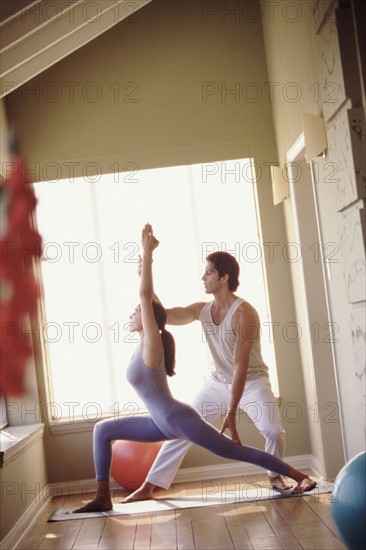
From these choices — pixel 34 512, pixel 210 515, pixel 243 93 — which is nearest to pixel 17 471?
pixel 34 512

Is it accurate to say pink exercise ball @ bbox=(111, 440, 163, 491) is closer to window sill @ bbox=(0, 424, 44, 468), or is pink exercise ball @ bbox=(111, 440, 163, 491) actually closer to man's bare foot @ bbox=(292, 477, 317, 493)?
window sill @ bbox=(0, 424, 44, 468)

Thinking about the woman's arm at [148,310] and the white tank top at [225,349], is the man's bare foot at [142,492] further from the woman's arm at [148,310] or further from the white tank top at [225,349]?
the woman's arm at [148,310]

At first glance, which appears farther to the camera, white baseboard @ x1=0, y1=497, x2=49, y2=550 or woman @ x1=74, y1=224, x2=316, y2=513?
woman @ x1=74, y1=224, x2=316, y2=513

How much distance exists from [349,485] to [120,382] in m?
2.99

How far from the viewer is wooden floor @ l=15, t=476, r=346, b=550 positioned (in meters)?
3.35

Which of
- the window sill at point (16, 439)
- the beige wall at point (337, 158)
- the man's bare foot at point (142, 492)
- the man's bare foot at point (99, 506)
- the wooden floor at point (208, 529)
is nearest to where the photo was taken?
the beige wall at point (337, 158)

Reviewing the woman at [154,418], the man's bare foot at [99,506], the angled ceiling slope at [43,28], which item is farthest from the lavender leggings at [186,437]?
the angled ceiling slope at [43,28]

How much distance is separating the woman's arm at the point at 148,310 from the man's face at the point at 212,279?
23.0 inches

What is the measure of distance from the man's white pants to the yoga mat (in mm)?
127

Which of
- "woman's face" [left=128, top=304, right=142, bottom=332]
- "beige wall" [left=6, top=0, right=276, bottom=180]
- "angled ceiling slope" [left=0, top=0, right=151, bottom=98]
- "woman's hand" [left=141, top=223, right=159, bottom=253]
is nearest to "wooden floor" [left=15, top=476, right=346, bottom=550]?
"woman's face" [left=128, top=304, right=142, bottom=332]

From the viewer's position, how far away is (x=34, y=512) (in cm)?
439

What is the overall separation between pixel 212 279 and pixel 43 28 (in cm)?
173

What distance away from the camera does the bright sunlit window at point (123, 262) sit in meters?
5.33

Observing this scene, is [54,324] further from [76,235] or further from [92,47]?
[92,47]
